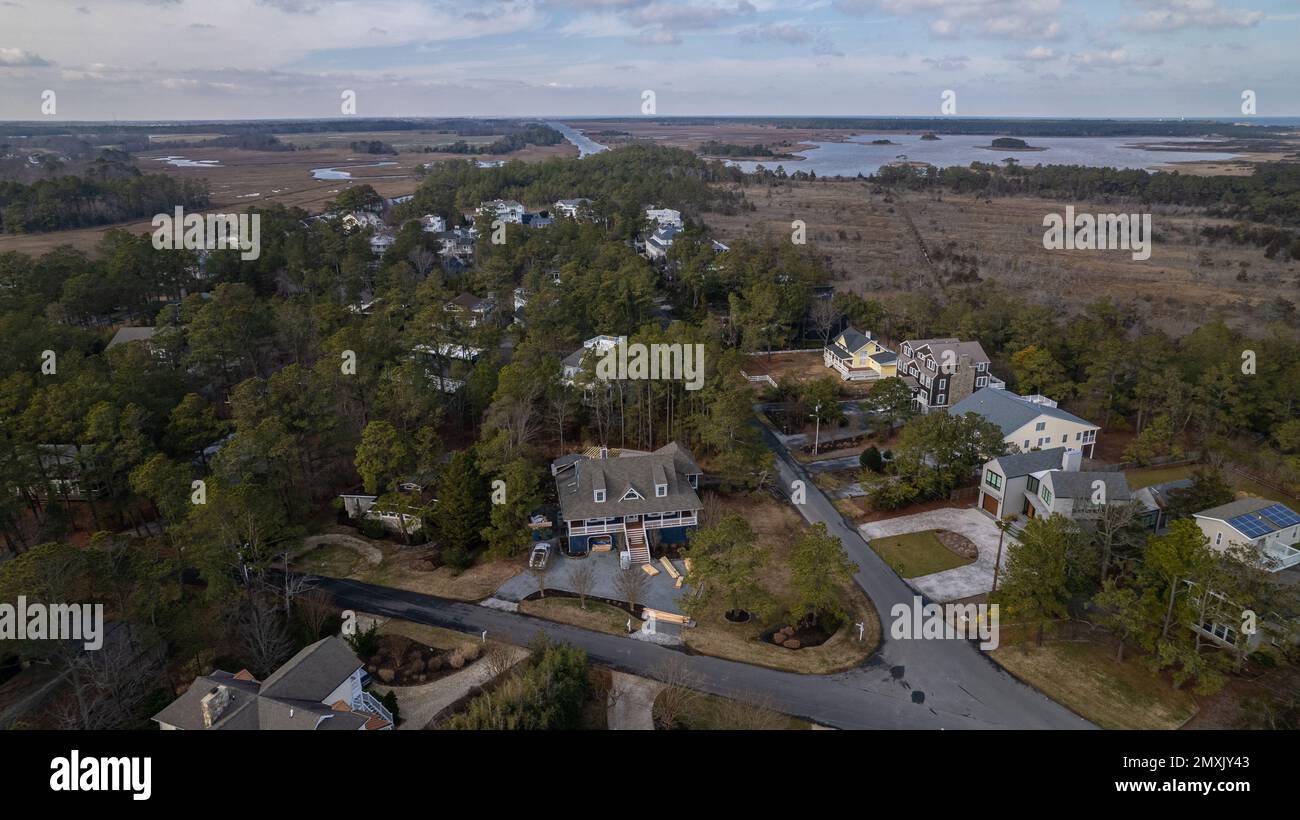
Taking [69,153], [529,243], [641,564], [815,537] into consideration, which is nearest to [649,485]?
[641,564]

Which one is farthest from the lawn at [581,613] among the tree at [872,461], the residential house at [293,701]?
the tree at [872,461]

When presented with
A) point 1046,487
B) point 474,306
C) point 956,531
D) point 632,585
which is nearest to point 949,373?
point 1046,487

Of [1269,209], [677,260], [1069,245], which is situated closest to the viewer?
[677,260]

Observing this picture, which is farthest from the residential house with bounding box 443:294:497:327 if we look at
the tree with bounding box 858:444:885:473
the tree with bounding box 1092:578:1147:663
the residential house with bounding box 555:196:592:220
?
the tree with bounding box 1092:578:1147:663

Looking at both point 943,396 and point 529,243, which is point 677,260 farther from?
point 943,396

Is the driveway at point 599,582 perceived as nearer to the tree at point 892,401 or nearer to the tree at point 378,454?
the tree at point 378,454

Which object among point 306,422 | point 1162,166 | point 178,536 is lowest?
point 178,536

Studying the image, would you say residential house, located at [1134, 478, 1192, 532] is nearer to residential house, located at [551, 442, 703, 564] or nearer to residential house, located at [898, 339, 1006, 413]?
residential house, located at [898, 339, 1006, 413]
